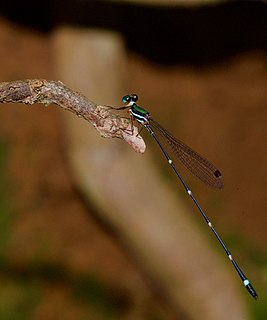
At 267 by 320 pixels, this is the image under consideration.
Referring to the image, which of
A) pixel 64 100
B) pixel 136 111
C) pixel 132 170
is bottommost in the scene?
pixel 64 100

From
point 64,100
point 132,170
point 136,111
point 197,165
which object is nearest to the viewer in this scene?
point 64,100

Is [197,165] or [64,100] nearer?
[64,100]

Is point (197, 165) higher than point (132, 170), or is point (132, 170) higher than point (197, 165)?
point (132, 170)

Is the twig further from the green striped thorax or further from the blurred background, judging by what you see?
the blurred background

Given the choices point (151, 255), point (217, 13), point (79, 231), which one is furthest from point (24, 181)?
point (217, 13)

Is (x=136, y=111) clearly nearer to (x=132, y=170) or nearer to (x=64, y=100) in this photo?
(x=64, y=100)

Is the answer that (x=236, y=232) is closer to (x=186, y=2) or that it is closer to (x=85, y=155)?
(x=85, y=155)

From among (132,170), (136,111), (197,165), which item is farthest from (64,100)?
(132,170)

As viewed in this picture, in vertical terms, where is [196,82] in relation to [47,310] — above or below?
above
